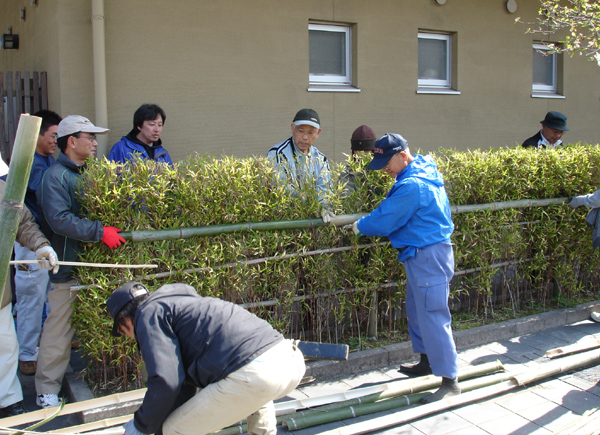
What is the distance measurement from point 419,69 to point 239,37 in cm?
294

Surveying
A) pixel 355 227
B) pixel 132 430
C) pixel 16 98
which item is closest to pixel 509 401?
pixel 355 227

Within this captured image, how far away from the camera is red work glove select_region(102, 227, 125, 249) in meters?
3.51

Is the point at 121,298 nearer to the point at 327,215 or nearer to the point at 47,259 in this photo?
the point at 47,259

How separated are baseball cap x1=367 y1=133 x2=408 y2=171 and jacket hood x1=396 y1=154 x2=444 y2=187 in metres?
0.14

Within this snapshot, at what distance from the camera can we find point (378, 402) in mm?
3754

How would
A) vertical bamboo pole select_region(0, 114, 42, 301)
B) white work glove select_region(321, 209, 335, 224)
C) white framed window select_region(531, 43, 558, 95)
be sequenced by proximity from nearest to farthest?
1. vertical bamboo pole select_region(0, 114, 42, 301)
2. white work glove select_region(321, 209, 335, 224)
3. white framed window select_region(531, 43, 558, 95)

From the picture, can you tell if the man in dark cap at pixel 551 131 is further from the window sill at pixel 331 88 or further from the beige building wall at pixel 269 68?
the window sill at pixel 331 88

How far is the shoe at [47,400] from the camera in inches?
146

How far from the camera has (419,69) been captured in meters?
7.77

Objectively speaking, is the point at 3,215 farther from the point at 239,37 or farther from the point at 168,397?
the point at 239,37

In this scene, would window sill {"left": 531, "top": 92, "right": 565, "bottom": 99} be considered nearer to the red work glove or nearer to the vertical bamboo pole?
the red work glove

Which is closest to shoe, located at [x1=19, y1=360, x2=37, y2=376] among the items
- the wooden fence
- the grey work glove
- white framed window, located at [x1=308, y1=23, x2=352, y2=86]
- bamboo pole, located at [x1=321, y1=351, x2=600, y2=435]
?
the wooden fence

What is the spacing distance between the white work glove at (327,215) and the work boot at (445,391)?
145 cm

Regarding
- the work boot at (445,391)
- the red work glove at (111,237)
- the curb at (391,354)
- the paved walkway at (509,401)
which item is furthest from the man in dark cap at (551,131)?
the red work glove at (111,237)
